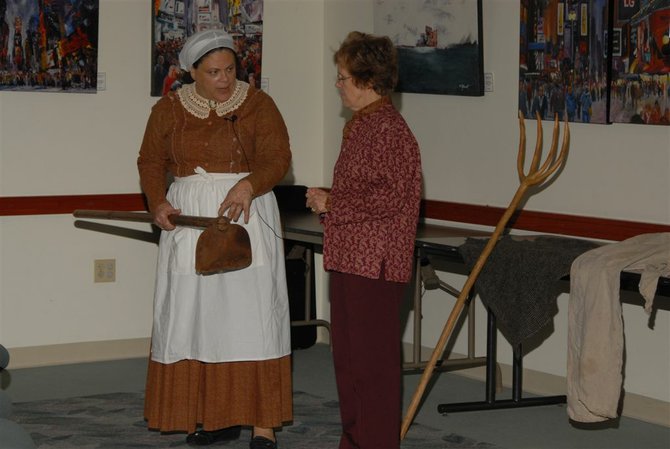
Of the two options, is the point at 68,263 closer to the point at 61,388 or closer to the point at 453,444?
the point at 61,388

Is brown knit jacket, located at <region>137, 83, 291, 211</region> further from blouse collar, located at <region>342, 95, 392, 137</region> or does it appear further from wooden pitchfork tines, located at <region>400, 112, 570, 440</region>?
wooden pitchfork tines, located at <region>400, 112, 570, 440</region>

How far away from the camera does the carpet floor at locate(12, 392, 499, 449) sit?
4.57m

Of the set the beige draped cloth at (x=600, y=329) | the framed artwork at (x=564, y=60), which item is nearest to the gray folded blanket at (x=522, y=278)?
the beige draped cloth at (x=600, y=329)

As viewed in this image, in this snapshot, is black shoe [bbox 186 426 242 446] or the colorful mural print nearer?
black shoe [bbox 186 426 242 446]

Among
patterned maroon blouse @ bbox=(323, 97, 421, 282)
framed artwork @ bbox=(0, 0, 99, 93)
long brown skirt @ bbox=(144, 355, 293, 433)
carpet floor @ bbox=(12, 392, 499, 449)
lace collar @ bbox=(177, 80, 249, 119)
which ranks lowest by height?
carpet floor @ bbox=(12, 392, 499, 449)

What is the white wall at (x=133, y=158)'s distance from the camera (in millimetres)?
5426

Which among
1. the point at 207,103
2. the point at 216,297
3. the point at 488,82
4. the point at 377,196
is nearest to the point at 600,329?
the point at 377,196

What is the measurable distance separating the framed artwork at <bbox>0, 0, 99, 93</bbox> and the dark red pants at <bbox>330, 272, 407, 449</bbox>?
8.00 feet

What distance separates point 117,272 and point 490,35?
7.24ft

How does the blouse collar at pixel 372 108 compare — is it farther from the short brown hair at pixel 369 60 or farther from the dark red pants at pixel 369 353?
the dark red pants at pixel 369 353

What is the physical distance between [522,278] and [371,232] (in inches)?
38.9

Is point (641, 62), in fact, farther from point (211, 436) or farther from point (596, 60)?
point (211, 436)

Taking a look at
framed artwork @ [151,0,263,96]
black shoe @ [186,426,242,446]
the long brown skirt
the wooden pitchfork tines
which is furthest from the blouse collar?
Result: framed artwork @ [151,0,263,96]

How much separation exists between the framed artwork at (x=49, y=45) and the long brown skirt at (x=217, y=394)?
6.51 ft
